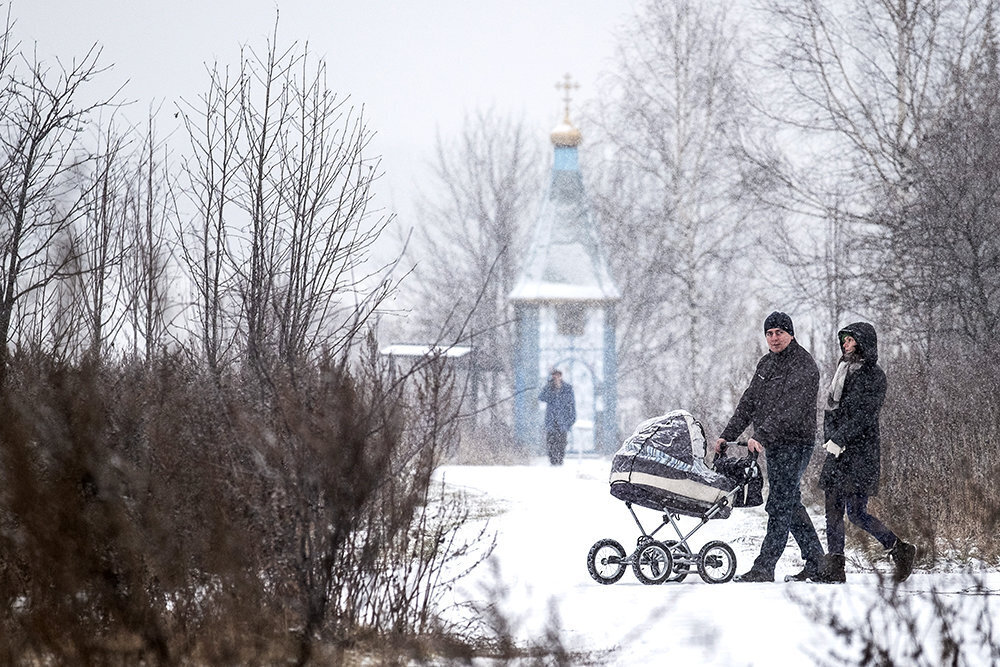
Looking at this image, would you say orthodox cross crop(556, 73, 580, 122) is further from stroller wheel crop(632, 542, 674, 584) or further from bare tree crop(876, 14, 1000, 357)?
stroller wheel crop(632, 542, 674, 584)

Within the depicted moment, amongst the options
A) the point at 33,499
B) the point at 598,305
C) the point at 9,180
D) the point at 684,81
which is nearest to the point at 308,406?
the point at 33,499

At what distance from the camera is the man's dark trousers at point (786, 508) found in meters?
8.05

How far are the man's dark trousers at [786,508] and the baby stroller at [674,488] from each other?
0.19 metres

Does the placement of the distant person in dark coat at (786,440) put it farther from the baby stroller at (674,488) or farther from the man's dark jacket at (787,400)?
the baby stroller at (674,488)

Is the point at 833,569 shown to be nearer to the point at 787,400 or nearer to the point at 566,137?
the point at 787,400

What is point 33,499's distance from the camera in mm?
4926

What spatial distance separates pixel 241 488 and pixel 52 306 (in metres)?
5.63

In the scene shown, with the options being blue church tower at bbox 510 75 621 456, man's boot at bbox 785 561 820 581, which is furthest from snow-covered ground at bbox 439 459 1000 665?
blue church tower at bbox 510 75 621 456

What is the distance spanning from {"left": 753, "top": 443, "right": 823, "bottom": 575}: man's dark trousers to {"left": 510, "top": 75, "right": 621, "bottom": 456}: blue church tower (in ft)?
74.0

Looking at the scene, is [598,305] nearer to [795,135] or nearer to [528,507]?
[795,135]

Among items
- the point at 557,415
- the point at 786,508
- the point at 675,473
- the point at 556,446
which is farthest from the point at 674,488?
the point at 557,415

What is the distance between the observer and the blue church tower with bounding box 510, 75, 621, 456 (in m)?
31.1

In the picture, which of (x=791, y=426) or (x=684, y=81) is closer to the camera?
(x=791, y=426)

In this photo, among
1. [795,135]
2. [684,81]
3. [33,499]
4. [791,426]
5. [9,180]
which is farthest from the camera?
[684,81]
